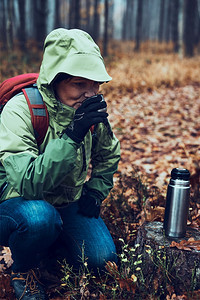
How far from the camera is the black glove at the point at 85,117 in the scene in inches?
82.0

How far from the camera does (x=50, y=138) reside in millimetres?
2305

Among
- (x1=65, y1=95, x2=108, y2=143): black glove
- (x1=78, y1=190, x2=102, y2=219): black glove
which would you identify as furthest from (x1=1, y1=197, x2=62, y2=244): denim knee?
(x1=65, y1=95, x2=108, y2=143): black glove

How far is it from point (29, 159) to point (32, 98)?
0.48 m

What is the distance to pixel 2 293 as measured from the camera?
93.6 inches

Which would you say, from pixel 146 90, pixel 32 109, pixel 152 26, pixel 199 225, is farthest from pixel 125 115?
pixel 152 26

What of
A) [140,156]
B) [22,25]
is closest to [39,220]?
[140,156]

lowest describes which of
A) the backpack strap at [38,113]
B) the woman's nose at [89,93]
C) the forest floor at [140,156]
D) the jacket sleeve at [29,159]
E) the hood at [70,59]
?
the forest floor at [140,156]

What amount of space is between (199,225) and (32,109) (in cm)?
171

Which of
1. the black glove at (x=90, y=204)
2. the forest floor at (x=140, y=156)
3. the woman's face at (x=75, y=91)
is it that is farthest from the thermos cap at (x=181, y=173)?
the woman's face at (x=75, y=91)

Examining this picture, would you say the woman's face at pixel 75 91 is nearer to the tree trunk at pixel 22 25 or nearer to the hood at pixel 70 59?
the hood at pixel 70 59

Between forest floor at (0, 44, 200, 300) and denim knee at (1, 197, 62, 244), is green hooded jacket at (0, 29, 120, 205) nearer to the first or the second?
denim knee at (1, 197, 62, 244)

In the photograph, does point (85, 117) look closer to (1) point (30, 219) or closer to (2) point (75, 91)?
(2) point (75, 91)

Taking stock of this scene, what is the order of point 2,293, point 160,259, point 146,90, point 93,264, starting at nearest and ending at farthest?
point 160,259 < point 2,293 < point 93,264 < point 146,90

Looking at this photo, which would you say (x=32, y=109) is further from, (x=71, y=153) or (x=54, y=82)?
(x=71, y=153)
